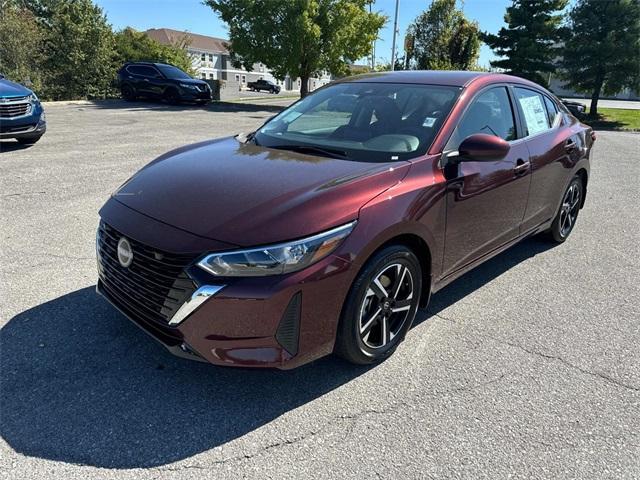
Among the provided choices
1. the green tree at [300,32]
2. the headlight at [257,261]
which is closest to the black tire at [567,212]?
the headlight at [257,261]

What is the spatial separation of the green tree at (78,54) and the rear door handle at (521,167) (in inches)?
1097

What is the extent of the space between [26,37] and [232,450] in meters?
28.3

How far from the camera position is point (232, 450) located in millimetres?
2275

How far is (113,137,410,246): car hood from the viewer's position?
242 cm

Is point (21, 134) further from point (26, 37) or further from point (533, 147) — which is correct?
point (26, 37)

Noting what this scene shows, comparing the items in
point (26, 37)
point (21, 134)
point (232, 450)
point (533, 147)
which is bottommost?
point (232, 450)

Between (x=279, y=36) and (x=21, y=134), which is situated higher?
(x=279, y=36)

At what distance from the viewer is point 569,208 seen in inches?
208

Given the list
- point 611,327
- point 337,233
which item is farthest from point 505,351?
point 337,233

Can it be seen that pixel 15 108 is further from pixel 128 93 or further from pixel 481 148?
pixel 128 93

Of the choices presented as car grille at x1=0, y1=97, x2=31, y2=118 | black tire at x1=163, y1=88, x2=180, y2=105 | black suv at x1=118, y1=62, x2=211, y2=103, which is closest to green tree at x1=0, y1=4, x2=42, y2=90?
black suv at x1=118, y1=62, x2=211, y2=103

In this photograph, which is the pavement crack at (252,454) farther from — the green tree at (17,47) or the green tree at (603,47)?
the green tree at (603,47)

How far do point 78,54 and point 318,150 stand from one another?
28347 millimetres

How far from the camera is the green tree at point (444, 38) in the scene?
37156 millimetres
